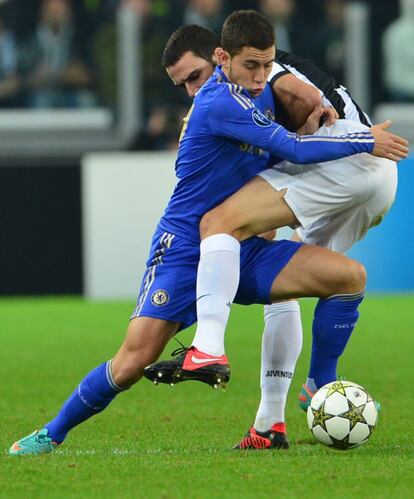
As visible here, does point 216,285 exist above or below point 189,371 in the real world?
above

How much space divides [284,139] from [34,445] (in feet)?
5.33

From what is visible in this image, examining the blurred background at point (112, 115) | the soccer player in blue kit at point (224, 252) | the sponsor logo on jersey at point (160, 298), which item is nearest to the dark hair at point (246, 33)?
the soccer player in blue kit at point (224, 252)

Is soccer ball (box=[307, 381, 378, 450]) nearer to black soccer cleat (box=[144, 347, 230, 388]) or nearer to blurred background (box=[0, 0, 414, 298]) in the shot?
black soccer cleat (box=[144, 347, 230, 388])

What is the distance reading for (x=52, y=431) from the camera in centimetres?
549

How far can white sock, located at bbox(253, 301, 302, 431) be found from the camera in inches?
223

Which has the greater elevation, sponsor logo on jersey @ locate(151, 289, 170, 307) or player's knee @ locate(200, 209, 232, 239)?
player's knee @ locate(200, 209, 232, 239)

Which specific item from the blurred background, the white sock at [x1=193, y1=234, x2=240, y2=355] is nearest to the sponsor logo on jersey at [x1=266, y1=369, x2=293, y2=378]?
the white sock at [x1=193, y1=234, x2=240, y2=355]

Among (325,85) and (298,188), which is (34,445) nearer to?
(298,188)

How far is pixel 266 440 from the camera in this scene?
18.3ft

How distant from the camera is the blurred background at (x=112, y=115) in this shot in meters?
14.2

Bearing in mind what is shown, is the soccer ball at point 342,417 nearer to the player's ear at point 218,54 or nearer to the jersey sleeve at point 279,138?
the jersey sleeve at point 279,138

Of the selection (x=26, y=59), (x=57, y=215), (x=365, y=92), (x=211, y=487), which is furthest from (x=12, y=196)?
(x=211, y=487)

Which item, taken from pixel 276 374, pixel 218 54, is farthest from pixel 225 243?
pixel 218 54

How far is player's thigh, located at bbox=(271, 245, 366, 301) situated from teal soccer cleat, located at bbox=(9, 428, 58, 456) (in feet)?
3.64
